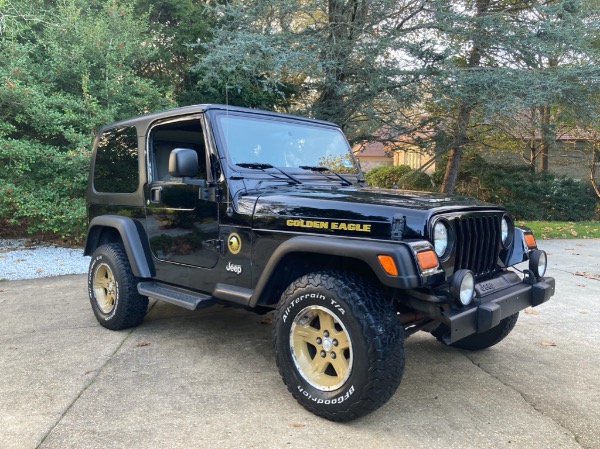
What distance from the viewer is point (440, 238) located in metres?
2.72

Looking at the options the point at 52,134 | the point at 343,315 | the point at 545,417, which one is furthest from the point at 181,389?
the point at 52,134

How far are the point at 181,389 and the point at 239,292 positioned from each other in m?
A: 0.75

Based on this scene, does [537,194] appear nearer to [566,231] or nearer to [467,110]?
[566,231]

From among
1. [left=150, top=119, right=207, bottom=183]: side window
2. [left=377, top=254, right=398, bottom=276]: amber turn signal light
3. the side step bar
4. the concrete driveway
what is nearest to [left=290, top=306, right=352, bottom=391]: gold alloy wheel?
the concrete driveway

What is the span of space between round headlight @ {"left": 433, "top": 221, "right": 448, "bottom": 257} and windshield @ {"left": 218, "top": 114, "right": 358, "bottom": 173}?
1454 millimetres

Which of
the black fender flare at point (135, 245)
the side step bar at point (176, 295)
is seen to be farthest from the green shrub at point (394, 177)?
the side step bar at point (176, 295)

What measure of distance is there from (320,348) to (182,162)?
1562 millimetres

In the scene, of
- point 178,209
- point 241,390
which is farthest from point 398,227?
point 178,209

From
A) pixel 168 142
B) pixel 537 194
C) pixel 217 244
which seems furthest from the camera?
pixel 537 194

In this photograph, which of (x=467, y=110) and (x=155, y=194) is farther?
(x=467, y=110)

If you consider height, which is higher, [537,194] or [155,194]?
[155,194]

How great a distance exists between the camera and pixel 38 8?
28.7ft

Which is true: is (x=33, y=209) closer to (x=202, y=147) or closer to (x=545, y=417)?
(x=202, y=147)

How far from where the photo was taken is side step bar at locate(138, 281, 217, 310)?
11.6 ft
